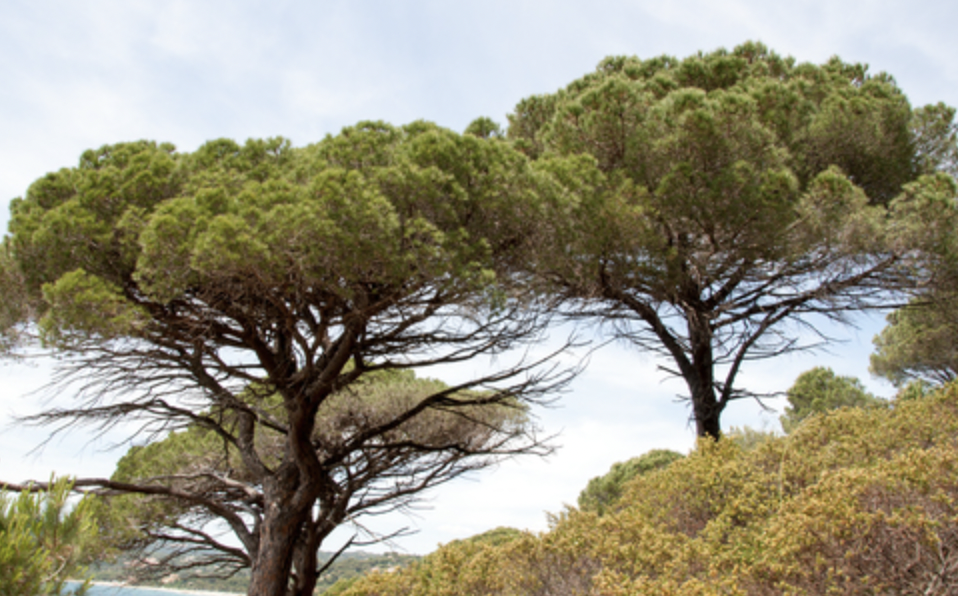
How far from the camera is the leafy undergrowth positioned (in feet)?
10.7

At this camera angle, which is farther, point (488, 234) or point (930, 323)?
point (930, 323)

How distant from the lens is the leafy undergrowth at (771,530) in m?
3.27

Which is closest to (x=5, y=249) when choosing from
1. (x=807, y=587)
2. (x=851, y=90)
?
(x=807, y=587)

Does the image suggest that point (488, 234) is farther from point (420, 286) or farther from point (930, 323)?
point (930, 323)

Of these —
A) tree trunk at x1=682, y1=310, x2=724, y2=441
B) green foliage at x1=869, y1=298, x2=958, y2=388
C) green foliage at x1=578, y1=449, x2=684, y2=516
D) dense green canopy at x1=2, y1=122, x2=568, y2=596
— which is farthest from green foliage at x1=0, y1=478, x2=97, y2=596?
green foliage at x1=869, y1=298, x2=958, y2=388

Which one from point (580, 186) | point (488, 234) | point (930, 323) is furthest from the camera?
point (930, 323)

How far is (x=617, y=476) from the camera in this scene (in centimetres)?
1414

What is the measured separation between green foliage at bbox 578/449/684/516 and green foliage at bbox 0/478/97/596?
11.3 m

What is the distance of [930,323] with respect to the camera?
15.0m

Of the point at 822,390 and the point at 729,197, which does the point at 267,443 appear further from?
the point at 822,390

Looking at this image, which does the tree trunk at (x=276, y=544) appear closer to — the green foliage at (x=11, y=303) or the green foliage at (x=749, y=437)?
the green foliage at (x=11, y=303)

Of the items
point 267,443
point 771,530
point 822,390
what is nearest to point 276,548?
point 267,443

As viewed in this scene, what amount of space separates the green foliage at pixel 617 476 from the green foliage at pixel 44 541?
11262 millimetres

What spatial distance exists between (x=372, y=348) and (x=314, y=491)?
166cm
